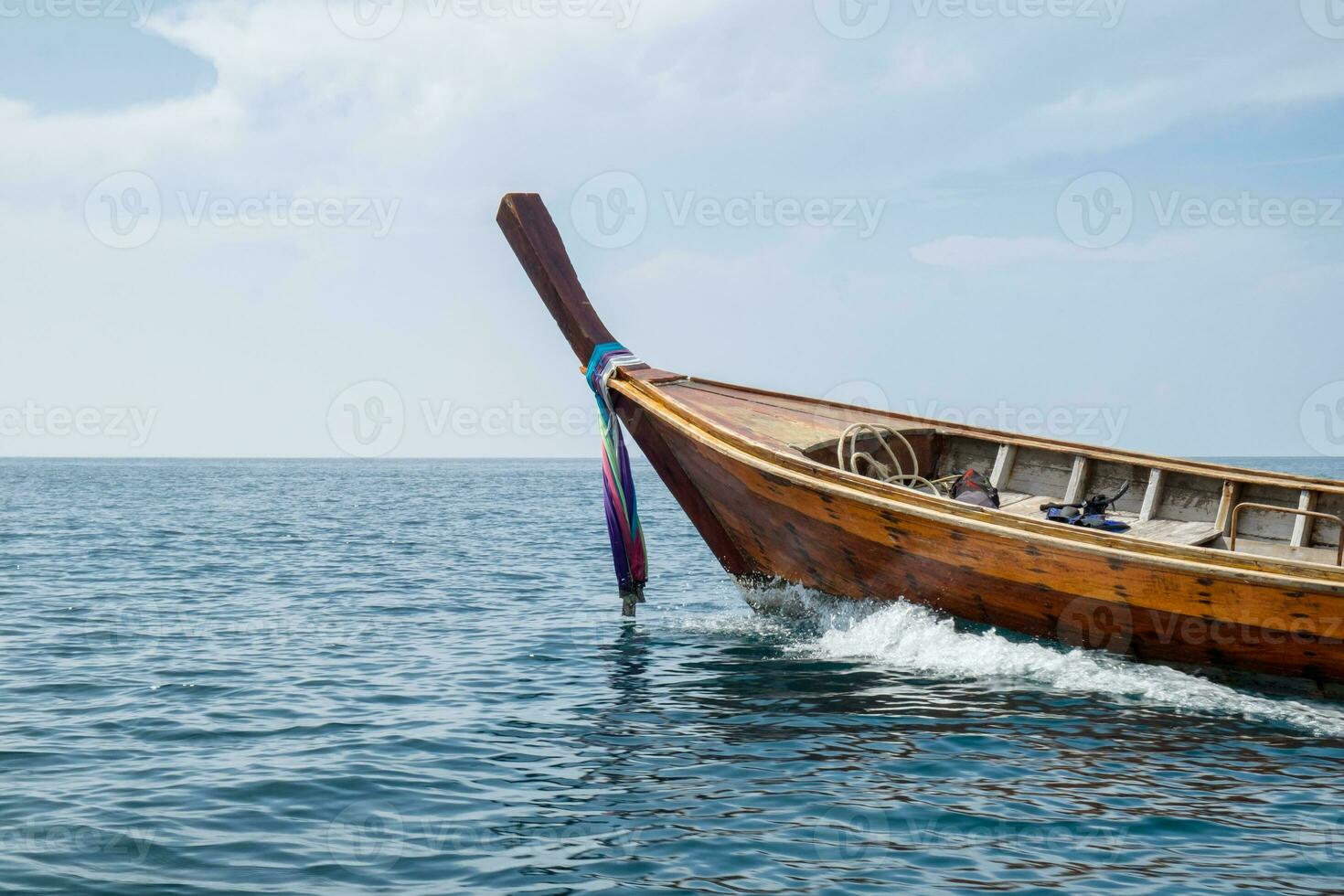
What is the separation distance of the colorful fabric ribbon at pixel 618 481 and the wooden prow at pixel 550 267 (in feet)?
0.82

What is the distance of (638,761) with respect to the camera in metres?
7.67

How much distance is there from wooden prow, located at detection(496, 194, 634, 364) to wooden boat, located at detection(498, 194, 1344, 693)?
0.07ft

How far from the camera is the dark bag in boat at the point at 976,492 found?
10.8 m

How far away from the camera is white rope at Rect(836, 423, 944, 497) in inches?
434

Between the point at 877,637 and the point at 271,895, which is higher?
the point at 877,637

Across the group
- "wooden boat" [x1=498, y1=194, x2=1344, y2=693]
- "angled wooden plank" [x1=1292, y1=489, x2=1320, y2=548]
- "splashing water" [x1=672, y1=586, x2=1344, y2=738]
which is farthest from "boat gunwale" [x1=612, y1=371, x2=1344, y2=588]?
"angled wooden plank" [x1=1292, y1=489, x2=1320, y2=548]

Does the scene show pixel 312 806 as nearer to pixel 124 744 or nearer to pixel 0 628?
pixel 124 744

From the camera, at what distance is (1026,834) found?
20.1 ft

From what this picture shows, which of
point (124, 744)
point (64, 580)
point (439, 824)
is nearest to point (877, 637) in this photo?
point (439, 824)

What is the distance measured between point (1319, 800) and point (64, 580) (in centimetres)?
1847

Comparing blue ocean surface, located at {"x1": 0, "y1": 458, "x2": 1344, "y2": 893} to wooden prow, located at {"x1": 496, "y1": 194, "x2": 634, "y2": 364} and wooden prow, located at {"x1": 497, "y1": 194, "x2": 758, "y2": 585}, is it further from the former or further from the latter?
wooden prow, located at {"x1": 496, "y1": 194, "x2": 634, "y2": 364}

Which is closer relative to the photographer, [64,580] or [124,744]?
[124,744]

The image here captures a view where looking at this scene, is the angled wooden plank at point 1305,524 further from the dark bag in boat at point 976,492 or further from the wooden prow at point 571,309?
the wooden prow at point 571,309

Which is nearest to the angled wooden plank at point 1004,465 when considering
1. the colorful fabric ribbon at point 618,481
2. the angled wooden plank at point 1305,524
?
the angled wooden plank at point 1305,524
